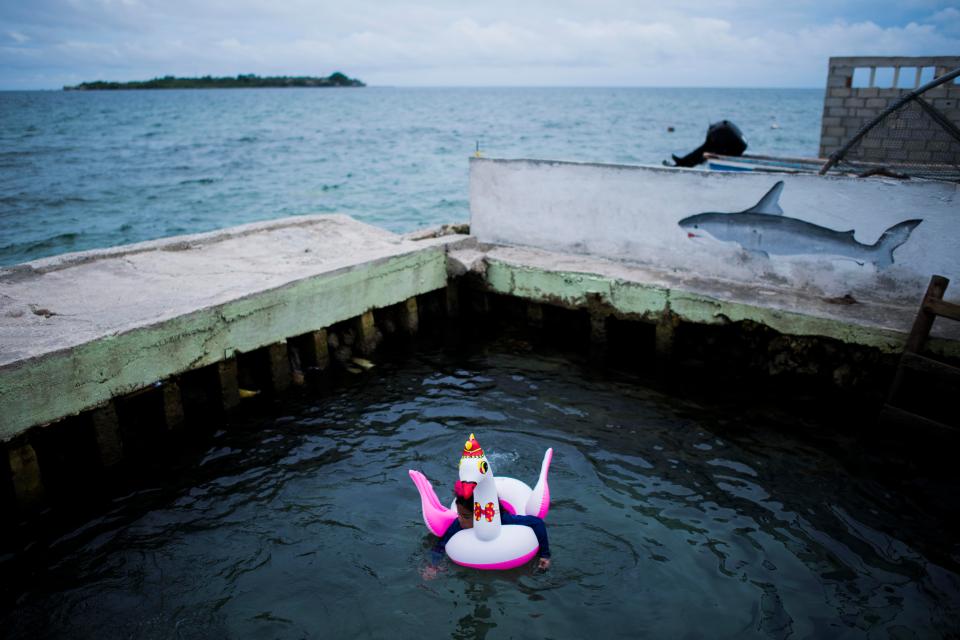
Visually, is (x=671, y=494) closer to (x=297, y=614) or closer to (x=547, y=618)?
(x=547, y=618)

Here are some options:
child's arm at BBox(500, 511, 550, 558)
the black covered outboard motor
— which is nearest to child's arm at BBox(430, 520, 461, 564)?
child's arm at BBox(500, 511, 550, 558)

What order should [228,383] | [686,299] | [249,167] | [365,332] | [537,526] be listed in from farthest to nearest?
[249,167] < [365,332] < [686,299] < [228,383] < [537,526]

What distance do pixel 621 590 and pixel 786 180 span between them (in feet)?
18.5

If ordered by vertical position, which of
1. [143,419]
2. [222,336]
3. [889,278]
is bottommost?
[143,419]

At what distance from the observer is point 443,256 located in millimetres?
9961

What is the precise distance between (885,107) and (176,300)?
1311 centimetres

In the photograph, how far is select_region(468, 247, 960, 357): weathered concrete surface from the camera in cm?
710

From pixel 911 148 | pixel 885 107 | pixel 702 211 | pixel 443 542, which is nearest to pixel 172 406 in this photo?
pixel 443 542

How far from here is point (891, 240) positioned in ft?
24.4

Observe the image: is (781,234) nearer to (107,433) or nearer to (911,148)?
(911,148)

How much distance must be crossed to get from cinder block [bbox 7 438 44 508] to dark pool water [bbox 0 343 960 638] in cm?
61

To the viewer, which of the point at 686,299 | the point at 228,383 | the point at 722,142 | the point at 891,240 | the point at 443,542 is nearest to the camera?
the point at 443,542

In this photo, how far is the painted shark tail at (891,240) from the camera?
24.0 feet

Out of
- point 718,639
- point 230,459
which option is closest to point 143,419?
point 230,459
